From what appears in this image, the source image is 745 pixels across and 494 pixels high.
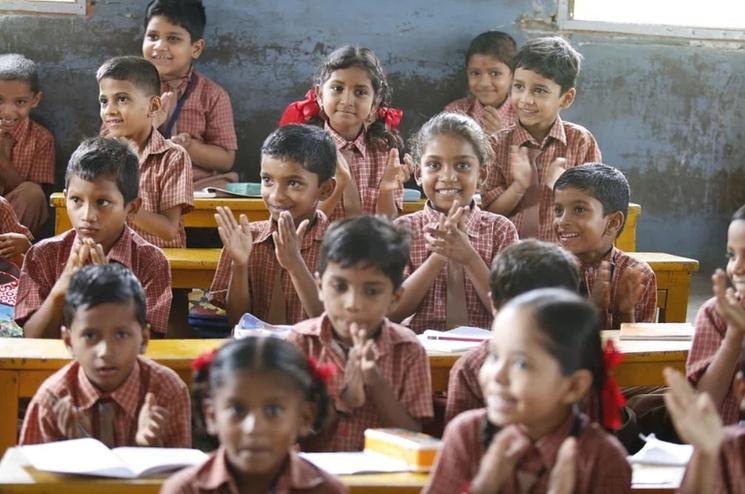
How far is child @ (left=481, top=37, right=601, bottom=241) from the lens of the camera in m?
4.94

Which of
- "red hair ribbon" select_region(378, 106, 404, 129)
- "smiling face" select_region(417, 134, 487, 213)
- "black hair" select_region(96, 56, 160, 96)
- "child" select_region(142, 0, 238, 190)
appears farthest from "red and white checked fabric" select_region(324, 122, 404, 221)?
"smiling face" select_region(417, 134, 487, 213)

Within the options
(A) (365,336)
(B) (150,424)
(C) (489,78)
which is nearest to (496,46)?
(C) (489,78)

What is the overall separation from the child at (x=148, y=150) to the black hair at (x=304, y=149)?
2.15 feet

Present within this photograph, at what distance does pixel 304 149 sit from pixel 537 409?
191 centimetres

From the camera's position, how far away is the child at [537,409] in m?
2.18

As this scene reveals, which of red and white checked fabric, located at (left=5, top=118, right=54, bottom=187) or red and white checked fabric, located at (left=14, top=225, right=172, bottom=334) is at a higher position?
red and white checked fabric, located at (left=5, top=118, right=54, bottom=187)

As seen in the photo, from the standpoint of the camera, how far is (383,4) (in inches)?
253

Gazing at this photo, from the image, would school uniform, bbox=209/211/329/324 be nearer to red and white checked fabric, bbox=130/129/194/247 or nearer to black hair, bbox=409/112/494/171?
black hair, bbox=409/112/494/171

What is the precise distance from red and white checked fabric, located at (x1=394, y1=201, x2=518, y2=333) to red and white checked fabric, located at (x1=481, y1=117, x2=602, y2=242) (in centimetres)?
95

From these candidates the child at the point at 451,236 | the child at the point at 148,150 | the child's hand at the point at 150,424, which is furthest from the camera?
the child at the point at 148,150

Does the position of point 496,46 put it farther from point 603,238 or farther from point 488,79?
point 603,238

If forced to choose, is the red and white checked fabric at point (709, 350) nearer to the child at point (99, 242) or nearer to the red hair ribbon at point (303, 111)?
the child at point (99, 242)

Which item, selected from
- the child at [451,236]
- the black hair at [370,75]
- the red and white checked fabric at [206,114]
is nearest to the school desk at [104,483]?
the child at [451,236]

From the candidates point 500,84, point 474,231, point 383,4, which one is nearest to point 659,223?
point 500,84
